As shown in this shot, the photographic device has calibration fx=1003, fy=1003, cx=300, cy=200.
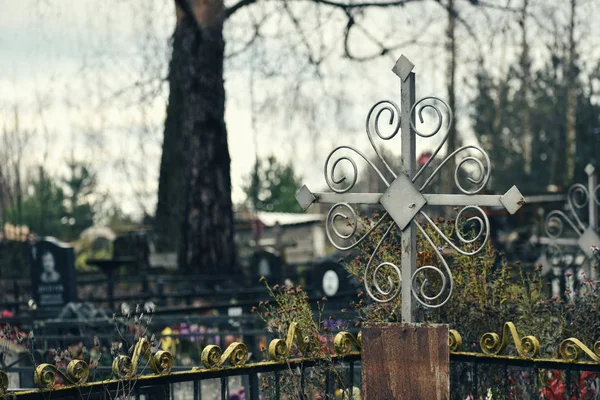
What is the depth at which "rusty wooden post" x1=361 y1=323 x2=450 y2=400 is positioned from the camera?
172 inches

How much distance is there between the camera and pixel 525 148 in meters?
42.3

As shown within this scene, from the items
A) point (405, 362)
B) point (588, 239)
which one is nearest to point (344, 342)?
point (405, 362)

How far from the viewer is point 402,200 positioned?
461 centimetres

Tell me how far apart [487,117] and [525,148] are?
504 centimetres

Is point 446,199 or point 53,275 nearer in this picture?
point 446,199

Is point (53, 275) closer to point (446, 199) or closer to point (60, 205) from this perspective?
point (446, 199)

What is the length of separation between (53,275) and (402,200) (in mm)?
9399

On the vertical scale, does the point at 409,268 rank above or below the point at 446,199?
below

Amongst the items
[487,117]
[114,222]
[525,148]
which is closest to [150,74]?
[525,148]

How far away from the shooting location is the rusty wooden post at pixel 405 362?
4.36 metres

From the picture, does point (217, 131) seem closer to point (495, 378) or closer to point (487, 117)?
point (495, 378)

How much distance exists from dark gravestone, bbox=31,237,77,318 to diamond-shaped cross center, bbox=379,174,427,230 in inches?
361

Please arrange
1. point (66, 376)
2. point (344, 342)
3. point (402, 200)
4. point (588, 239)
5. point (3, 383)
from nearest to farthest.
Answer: point (3, 383), point (66, 376), point (402, 200), point (344, 342), point (588, 239)

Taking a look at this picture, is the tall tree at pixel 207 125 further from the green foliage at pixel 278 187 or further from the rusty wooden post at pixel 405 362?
the green foliage at pixel 278 187
